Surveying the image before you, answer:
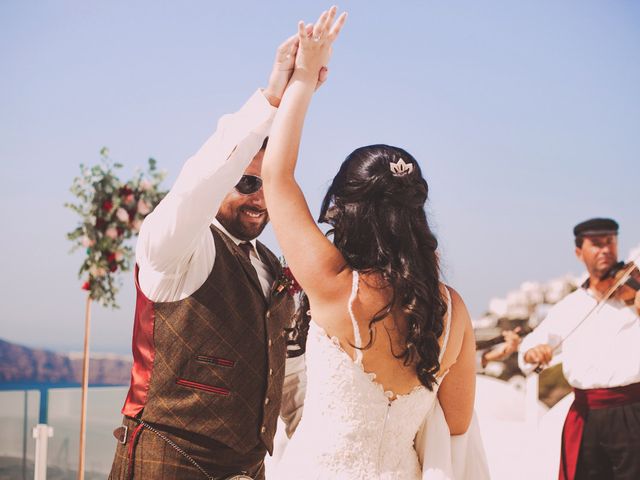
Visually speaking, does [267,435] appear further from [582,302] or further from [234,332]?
[582,302]

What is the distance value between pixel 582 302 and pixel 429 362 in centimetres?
293

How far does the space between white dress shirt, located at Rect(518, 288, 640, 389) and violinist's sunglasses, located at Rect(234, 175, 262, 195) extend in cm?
243

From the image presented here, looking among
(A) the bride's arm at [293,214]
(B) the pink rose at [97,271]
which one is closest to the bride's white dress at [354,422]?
(A) the bride's arm at [293,214]

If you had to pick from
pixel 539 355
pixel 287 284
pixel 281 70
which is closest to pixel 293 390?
pixel 287 284

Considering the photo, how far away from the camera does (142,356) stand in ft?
6.84

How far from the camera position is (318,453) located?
5.84 feet

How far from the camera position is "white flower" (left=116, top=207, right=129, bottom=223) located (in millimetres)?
5191

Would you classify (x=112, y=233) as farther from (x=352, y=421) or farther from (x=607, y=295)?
(x=352, y=421)

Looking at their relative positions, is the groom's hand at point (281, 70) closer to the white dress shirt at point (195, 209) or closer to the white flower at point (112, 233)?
the white dress shirt at point (195, 209)

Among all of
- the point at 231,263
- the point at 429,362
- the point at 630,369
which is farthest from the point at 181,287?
the point at 630,369

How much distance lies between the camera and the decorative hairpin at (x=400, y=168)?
1.76m

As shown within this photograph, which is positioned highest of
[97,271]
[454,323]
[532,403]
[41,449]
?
[454,323]

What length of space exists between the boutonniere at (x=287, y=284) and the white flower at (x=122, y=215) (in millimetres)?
3139

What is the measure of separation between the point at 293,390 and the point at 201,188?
37.7 inches
